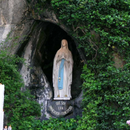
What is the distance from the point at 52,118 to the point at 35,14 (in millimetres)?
3287

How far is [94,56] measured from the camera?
27.7 ft

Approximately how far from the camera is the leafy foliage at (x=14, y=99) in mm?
8258

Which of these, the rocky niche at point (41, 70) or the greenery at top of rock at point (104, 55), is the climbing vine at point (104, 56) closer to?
the greenery at top of rock at point (104, 55)

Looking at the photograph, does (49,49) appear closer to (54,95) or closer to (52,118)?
(54,95)

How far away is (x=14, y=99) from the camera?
27.6 feet

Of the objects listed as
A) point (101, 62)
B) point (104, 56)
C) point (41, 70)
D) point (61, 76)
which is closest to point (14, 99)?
point (61, 76)

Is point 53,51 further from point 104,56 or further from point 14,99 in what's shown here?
point 104,56

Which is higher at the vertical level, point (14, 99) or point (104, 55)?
point (104, 55)

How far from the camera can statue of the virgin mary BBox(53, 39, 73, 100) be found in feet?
30.2

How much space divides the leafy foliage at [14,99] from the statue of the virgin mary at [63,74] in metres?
0.89

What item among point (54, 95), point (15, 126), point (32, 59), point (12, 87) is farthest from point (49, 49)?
point (15, 126)

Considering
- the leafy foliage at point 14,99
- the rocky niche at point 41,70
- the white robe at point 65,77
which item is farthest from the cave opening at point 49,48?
the leafy foliage at point 14,99

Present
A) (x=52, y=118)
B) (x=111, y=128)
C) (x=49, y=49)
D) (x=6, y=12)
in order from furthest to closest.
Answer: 1. (x=49, y=49)
2. (x=6, y=12)
3. (x=52, y=118)
4. (x=111, y=128)

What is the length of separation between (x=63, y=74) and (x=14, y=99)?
1771mm
